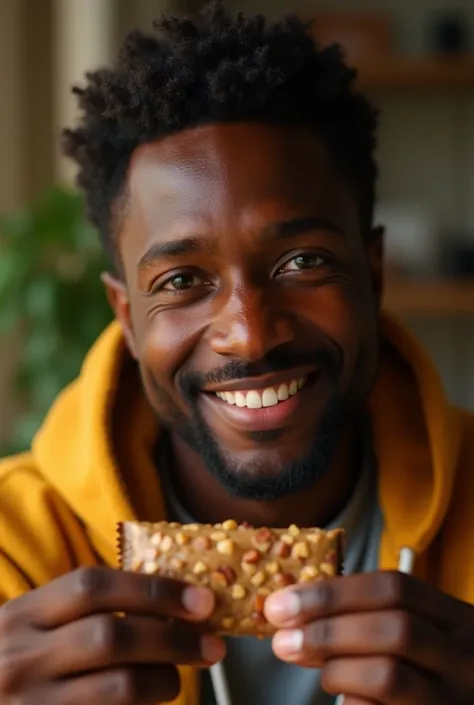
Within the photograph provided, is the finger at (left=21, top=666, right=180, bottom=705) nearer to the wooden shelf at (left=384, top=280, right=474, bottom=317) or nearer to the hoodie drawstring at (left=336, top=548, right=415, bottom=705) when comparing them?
the hoodie drawstring at (left=336, top=548, right=415, bottom=705)

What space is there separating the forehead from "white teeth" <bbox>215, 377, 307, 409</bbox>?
0.58 ft

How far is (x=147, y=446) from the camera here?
→ 3.97ft

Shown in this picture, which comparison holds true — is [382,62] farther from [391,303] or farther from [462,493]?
[462,493]

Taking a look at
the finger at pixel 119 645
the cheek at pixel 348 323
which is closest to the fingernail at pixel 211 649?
the finger at pixel 119 645

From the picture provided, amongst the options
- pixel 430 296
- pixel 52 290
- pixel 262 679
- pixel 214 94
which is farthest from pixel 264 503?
pixel 430 296

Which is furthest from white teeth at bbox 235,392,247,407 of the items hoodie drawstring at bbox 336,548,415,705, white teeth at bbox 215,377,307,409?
hoodie drawstring at bbox 336,548,415,705

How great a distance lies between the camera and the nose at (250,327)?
3.18 feet

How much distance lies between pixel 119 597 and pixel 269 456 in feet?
1.01

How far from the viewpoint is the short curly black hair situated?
1035 millimetres

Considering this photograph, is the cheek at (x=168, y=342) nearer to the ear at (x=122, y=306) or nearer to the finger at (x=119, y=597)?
the ear at (x=122, y=306)

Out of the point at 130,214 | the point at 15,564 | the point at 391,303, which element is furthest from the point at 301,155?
the point at 391,303

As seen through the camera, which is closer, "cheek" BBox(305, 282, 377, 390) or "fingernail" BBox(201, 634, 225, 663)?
"fingernail" BBox(201, 634, 225, 663)

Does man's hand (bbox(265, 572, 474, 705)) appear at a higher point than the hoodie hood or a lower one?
lower

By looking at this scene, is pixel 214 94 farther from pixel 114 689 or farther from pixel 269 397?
pixel 114 689
